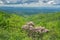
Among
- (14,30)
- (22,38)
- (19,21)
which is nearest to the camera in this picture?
(22,38)

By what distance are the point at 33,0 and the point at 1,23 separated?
82344 millimetres

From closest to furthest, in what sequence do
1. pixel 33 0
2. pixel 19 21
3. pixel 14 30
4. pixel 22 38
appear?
pixel 22 38
pixel 14 30
pixel 19 21
pixel 33 0

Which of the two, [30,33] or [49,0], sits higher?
[30,33]

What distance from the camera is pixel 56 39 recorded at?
7.12 m

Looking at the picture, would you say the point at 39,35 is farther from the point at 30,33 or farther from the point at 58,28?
the point at 58,28

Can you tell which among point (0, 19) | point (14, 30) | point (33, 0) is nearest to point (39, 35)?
point (14, 30)

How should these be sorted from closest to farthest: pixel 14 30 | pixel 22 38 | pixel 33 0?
pixel 22 38 < pixel 14 30 < pixel 33 0

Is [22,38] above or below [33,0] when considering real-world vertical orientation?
above

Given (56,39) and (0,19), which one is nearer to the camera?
(56,39)

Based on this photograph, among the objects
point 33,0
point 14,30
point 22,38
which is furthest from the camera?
point 33,0

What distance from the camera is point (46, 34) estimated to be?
7086 millimetres

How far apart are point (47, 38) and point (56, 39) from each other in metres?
0.22

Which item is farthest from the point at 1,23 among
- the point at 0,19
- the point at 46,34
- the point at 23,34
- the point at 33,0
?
the point at 33,0

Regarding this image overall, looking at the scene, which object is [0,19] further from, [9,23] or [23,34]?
[23,34]
